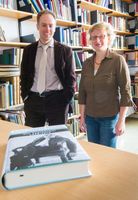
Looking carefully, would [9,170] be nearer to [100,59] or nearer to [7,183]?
[7,183]

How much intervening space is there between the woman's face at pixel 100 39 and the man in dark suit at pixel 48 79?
33cm

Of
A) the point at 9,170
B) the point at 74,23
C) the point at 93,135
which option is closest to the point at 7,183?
the point at 9,170

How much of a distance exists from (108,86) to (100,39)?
34cm

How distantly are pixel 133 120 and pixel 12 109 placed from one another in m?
2.85

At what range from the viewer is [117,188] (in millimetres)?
618

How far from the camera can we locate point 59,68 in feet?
6.31

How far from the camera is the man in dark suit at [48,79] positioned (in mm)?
1916

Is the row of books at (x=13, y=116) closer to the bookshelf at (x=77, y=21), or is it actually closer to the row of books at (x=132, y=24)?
the bookshelf at (x=77, y=21)

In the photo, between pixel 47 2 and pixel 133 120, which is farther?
pixel 133 120

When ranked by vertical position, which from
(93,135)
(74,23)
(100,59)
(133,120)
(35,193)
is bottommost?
(133,120)

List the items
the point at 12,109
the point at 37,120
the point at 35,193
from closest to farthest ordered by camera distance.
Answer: the point at 35,193 → the point at 37,120 → the point at 12,109

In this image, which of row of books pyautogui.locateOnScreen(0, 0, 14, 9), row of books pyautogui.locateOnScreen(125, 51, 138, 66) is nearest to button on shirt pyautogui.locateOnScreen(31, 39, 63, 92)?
row of books pyautogui.locateOnScreen(0, 0, 14, 9)

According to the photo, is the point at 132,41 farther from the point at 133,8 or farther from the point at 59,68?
the point at 59,68

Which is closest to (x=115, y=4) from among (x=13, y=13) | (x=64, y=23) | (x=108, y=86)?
(x=64, y=23)
